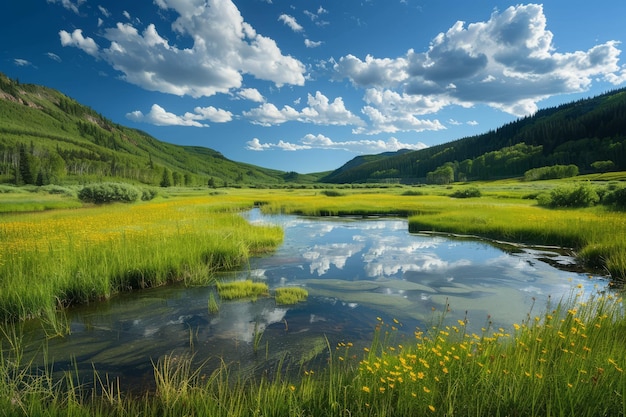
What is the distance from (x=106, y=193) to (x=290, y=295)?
1727 inches

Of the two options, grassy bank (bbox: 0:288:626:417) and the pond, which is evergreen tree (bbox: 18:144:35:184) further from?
grassy bank (bbox: 0:288:626:417)

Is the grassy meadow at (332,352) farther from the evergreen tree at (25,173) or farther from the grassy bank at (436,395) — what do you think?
the evergreen tree at (25,173)

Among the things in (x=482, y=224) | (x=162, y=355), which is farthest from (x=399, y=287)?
(x=482, y=224)

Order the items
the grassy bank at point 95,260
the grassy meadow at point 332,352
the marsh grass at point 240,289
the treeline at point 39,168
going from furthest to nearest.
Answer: the treeline at point 39,168, the marsh grass at point 240,289, the grassy bank at point 95,260, the grassy meadow at point 332,352

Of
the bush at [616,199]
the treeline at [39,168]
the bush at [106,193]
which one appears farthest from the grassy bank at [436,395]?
the treeline at [39,168]

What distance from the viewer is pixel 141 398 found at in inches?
236

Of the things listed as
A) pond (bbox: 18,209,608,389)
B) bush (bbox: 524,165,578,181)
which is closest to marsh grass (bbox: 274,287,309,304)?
pond (bbox: 18,209,608,389)

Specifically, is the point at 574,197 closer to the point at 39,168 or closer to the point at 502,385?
the point at 502,385

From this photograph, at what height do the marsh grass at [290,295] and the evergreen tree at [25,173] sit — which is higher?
the evergreen tree at [25,173]

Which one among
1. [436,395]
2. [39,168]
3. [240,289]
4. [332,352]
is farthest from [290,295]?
[39,168]

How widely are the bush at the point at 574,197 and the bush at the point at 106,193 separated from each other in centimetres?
5629

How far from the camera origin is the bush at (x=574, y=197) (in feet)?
111

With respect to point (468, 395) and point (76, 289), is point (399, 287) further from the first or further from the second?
point (76, 289)

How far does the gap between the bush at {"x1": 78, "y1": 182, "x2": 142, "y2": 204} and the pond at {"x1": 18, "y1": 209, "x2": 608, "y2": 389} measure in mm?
37339
